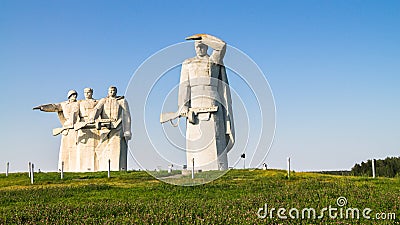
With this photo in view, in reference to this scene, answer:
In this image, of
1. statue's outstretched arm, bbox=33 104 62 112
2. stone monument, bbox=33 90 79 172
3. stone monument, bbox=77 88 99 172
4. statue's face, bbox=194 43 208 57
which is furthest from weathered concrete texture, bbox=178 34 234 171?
statue's outstretched arm, bbox=33 104 62 112

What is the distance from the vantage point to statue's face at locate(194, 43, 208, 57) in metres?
25.9

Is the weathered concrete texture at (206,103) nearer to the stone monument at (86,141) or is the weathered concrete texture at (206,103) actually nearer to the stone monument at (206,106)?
the stone monument at (206,106)

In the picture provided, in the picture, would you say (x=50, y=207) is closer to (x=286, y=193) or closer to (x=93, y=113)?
(x=286, y=193)

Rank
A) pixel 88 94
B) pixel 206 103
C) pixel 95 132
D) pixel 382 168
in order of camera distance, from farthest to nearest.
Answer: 1. pixel 88 94
2. pixel 95 132
3. pixel 382 168
4. pixel 206 103

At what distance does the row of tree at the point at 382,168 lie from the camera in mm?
27612

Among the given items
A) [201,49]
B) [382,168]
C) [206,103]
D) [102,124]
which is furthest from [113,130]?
[382,168]

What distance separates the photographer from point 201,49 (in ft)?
85.5

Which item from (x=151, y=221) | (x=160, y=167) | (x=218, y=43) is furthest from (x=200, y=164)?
(x=151, y=221)

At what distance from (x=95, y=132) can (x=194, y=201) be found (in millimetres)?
19714

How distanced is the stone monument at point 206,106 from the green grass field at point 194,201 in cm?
219

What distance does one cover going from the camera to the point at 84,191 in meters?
19.7

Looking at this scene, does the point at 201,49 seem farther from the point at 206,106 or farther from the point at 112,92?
the point at 112,92

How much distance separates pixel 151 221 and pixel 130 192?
7.34 m

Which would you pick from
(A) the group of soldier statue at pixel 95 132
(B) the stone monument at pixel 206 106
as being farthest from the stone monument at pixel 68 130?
(B) the stone monument at pixel 206 106
